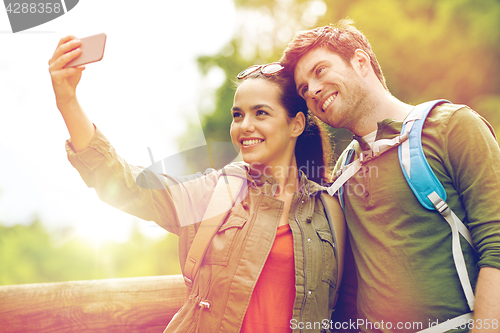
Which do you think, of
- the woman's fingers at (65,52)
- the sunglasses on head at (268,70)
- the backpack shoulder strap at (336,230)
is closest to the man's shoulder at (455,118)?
the backpack shoulder strap at (336,230)

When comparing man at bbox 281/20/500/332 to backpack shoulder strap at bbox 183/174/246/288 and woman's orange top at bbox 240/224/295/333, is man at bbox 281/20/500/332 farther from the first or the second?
backpack shoulder strap at bbox 183/174/246/288

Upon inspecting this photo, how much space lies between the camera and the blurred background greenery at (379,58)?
6.32m

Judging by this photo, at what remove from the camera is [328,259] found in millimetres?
1960

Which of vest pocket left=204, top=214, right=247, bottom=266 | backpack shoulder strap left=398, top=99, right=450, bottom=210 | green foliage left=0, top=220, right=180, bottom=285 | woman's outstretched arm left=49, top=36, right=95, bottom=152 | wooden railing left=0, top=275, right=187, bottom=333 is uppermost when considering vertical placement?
woman's outstretched arm left=49, top=36, right=95, bottom=152

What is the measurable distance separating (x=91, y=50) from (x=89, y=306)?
5.52ft

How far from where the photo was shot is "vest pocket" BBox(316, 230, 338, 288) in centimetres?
193

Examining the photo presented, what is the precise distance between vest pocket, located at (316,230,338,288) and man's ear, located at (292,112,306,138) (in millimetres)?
764

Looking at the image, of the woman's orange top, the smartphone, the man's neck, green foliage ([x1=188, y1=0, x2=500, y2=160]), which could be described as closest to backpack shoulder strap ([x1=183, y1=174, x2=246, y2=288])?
the woman's orange top

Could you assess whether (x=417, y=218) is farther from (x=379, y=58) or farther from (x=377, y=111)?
(x=379, y=58)

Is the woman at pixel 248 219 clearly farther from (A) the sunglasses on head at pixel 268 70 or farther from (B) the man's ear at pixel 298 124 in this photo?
(B) the man's ear at pixel 298 124

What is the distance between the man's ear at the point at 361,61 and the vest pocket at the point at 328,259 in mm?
1073

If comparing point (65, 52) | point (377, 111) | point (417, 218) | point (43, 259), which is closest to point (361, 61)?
point (377, 111)

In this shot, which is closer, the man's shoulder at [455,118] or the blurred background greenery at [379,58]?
the man's shoulder at [455,118]

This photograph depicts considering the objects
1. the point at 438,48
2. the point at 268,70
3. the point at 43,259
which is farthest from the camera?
the point at 43,259
